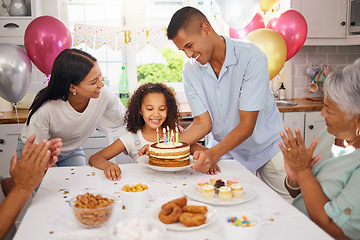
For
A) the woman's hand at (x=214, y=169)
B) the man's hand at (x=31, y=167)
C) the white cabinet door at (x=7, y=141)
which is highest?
the man's hand at (x=31, y=167)

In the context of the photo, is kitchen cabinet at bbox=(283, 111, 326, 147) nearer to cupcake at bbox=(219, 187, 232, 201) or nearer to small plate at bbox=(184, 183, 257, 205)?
small plate at bbox=(184, 183, 257, 205)

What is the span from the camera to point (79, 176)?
1769mm

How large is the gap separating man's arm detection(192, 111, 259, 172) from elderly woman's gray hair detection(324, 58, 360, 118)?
0.63 m

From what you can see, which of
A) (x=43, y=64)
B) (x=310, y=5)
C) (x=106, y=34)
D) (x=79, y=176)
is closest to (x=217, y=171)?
(x=79, y=176)

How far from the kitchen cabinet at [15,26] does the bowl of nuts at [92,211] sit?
2.66 meters

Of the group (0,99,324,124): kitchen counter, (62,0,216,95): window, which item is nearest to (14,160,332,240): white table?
(0,99,324,124): kitchen counter

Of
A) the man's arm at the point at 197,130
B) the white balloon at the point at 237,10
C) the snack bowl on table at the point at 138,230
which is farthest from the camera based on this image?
the white balloon at the point at 237,10

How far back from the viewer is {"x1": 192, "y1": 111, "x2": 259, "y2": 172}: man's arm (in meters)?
1.72

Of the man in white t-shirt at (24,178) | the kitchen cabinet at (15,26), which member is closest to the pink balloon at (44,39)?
the kitchen cabinet at (15,26)

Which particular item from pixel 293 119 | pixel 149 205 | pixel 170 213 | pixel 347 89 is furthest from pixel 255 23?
pixel 170 213

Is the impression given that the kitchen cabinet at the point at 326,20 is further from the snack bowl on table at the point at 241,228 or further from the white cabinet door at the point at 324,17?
the snack bowl on table at the point at 241,228

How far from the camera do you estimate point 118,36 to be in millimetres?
3783

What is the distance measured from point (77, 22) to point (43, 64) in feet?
3.87

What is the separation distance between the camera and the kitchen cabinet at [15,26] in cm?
336
